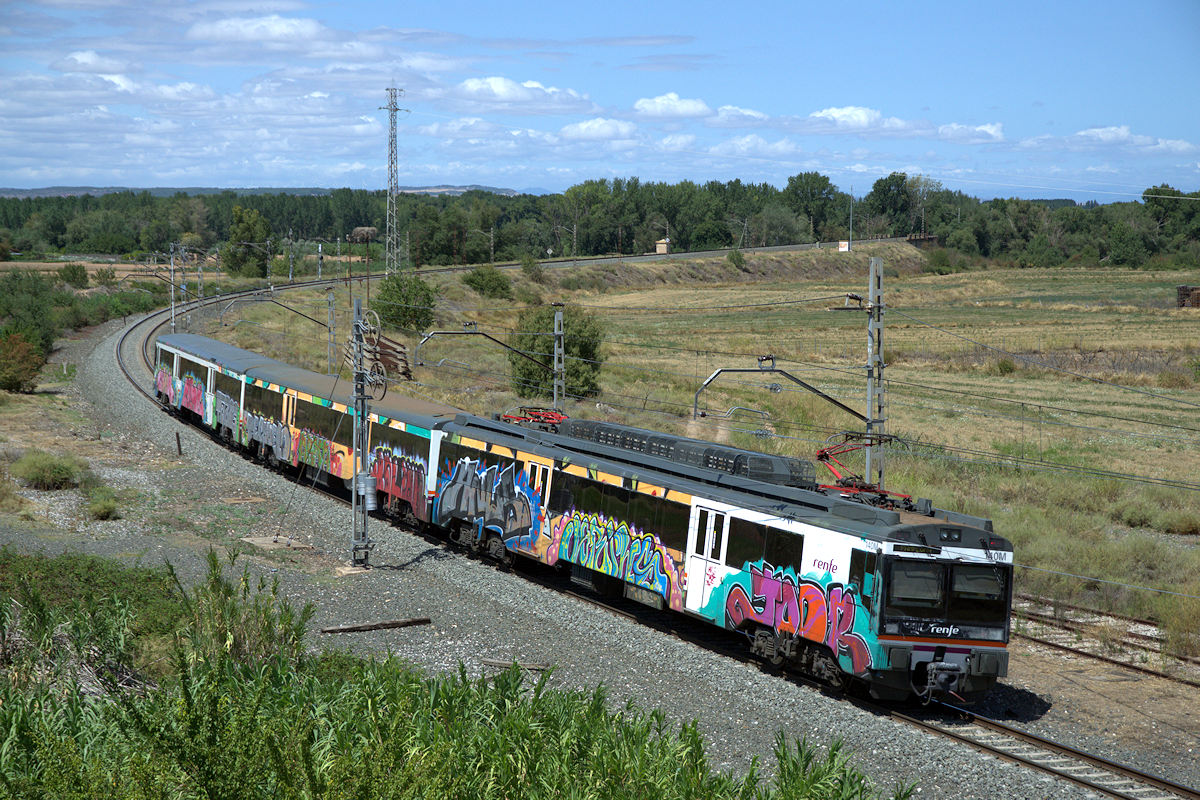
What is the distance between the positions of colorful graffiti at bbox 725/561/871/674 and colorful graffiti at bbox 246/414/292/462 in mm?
18593

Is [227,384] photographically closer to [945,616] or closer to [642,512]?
[642,512]

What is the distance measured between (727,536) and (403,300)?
43.4 meters

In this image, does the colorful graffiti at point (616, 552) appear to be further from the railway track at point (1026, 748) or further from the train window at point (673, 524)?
the railway track at point (1026, 748)

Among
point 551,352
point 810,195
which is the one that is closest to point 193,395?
point 551,352

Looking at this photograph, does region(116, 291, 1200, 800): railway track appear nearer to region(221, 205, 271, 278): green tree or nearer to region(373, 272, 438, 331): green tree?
region(373, 272, 438, 331): green tree

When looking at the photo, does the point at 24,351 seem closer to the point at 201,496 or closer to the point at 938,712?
the point at 201,496

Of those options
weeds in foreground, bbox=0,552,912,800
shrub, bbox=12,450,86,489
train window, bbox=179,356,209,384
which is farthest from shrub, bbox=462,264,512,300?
weeds in foreground, bbox=0,552,912,800

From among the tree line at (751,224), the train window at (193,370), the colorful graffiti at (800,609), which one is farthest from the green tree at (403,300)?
the tree line at (751,224)

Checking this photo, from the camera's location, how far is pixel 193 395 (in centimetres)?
3912

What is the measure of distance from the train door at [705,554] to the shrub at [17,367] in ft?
125

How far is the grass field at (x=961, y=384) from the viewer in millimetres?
26375

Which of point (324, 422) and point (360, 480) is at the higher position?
point (324, 422)

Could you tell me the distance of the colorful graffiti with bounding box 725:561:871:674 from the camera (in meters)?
14.4

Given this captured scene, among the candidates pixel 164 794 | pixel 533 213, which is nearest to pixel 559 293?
pixel 164 794
